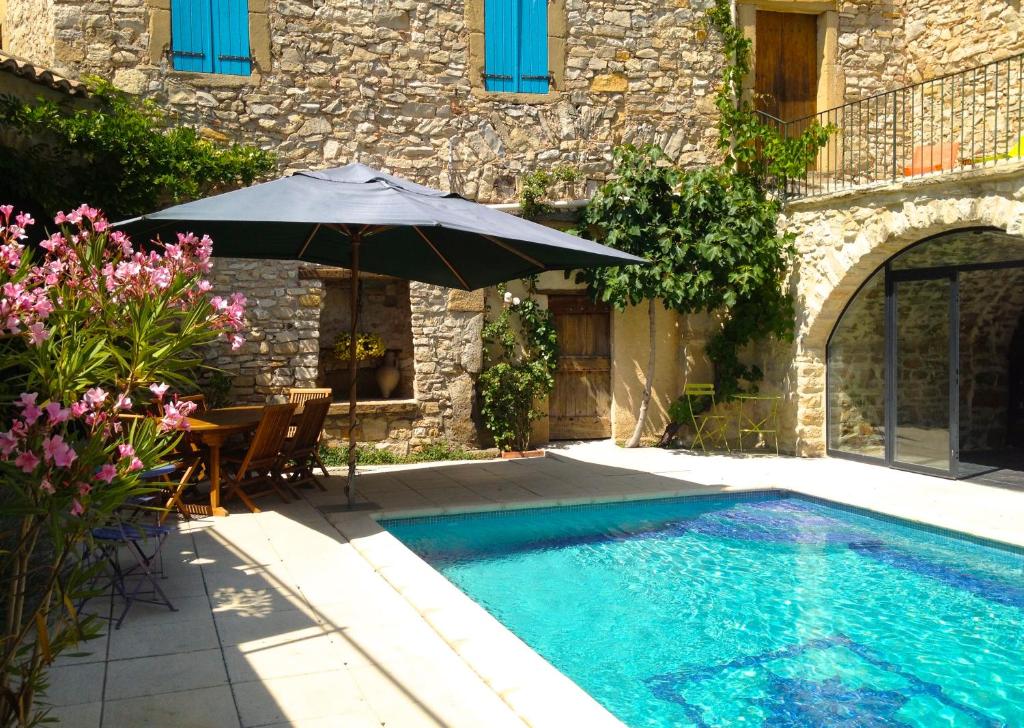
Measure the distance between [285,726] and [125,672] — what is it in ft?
2.88

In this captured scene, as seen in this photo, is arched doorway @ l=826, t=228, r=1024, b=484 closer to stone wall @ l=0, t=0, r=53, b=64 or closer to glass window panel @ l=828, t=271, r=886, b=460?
glass window panel @ l=828, t=271, r=886, b=460

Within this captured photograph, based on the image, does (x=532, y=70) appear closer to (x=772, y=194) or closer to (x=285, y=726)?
(x=772, y=194)

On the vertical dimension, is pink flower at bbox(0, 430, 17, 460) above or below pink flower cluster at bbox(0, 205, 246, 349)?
below

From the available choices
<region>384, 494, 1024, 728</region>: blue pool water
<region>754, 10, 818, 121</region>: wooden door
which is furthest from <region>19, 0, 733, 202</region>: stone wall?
<region>384, 494, 1024, 728</region>: blue pool water

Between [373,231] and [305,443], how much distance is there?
1.79 metres

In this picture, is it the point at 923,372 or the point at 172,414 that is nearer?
the point at 172,414

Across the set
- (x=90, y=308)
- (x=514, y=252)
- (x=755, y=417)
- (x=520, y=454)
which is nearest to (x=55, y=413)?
(x=90, y=308)

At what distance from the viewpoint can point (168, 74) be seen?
8422 millimetres

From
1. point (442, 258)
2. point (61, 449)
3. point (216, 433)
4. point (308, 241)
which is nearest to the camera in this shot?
point (61, 449)

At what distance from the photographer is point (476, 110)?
934 centimetres

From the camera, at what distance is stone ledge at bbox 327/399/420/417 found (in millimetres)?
8969

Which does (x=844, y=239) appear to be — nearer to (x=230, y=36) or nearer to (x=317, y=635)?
(x=230, y=36)

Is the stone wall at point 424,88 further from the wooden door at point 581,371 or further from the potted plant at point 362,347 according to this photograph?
the potted plant at point 362,347

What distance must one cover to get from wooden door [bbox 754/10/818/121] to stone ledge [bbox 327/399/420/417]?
5.35 metres
